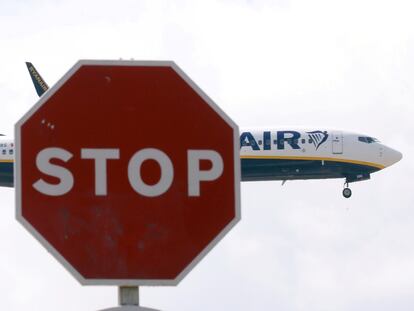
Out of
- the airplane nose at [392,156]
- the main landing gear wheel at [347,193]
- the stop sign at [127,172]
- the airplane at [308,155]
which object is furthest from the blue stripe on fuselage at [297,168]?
the stop sign at [127,172]

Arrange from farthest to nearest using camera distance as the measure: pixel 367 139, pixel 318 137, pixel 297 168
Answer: pixel 367 139
pixel 318 137
pixel 297 168

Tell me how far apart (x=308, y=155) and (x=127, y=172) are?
2742 inches

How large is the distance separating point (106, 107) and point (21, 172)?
39cm

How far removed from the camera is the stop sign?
5.22 metres

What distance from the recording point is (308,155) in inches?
2943

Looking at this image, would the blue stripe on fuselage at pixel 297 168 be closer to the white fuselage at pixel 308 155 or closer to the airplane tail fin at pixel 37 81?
the white fuselage at pixel 308 155

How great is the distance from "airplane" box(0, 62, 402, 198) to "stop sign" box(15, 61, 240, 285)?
2721 inches

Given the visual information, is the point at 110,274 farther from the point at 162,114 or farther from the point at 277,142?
the point at 277,142

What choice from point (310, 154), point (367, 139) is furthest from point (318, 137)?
point (367, 139)

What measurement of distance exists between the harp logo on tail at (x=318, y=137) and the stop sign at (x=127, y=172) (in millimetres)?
69856

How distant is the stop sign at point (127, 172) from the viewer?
205 inches

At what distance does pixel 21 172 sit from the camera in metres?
5.23

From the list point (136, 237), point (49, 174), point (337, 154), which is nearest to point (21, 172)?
point (49, 174)

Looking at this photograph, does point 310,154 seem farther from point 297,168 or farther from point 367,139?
point 367,139
